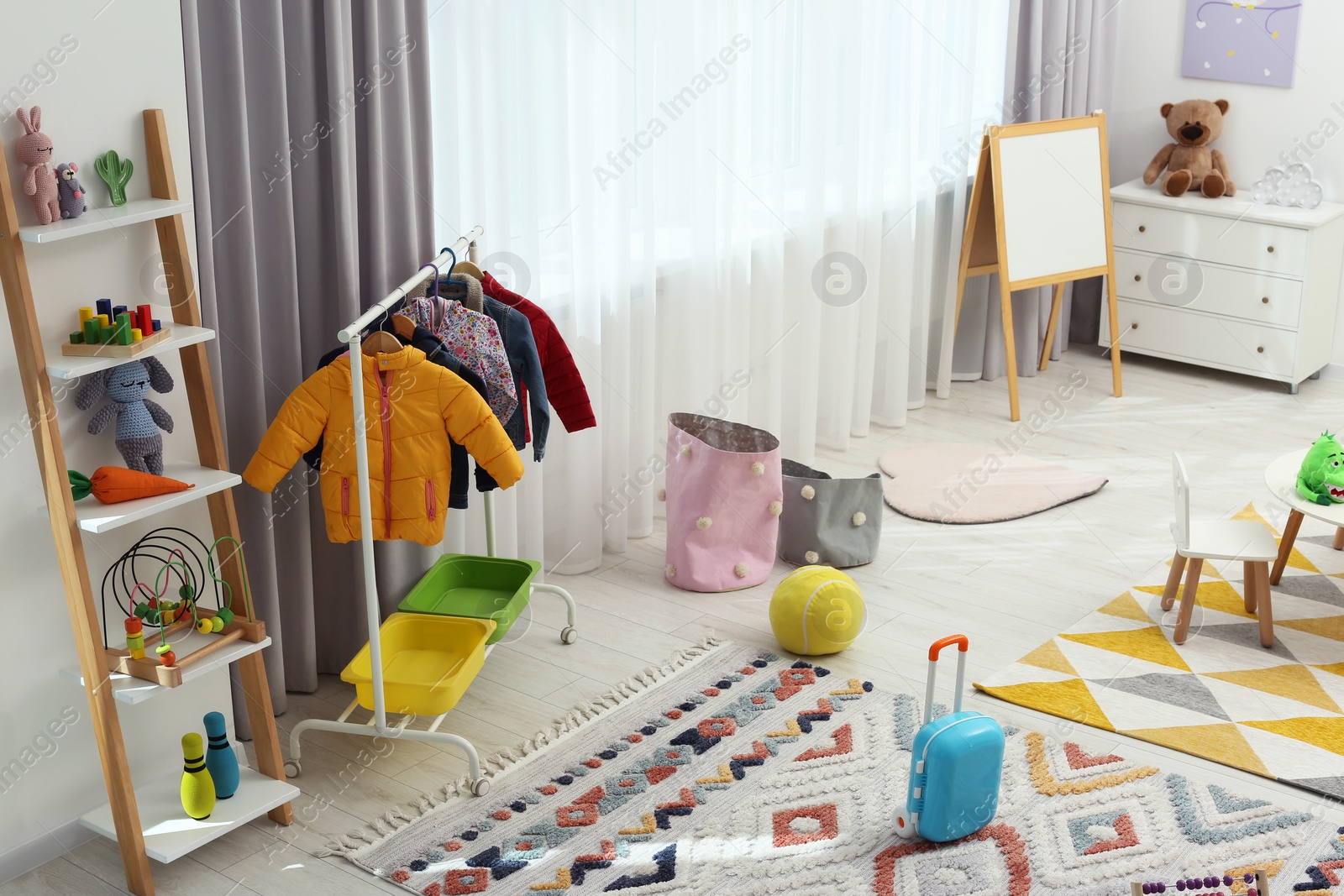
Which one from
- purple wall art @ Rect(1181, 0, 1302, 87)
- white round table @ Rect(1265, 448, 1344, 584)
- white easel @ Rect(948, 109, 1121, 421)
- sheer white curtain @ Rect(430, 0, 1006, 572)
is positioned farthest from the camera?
purple wall art @ Rect(1181, 0, 1302, 87)

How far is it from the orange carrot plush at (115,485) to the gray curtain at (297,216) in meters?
0.36

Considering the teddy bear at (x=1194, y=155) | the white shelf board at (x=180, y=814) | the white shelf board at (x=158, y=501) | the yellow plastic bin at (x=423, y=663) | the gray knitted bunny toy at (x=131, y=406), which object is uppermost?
the teddy bear at (x=1194, y=155)

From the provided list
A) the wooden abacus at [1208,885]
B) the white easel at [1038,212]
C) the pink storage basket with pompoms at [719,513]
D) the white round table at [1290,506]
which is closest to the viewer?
the wooden abacus at [1208,885]

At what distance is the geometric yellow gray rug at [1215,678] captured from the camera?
2828mm

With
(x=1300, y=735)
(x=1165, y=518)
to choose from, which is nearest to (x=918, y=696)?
(x=1300, y=735)

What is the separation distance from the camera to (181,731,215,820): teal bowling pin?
242cm

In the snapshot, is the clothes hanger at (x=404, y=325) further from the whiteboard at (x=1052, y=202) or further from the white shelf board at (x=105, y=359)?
the whiteboard at (x=1052, y=202)

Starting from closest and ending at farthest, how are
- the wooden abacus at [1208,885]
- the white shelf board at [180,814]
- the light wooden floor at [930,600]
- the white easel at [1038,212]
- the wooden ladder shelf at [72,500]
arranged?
the wooden abacus at [1208,885]
the wooden ladder shelf at [72,500]
the white shelf board at [180,814]
the light wooden floor at [930,600]
the white easel at [1038,212]

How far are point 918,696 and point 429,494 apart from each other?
1190 mm

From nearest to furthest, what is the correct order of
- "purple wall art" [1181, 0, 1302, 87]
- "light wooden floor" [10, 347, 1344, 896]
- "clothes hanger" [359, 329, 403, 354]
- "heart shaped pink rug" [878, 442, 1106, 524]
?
1. "light wooden floor" [10, 347, 1344, 896]
2. "clothes hanger" [359, 329, 403, 354]
3. "heart shaped pink rug" [878, 442, 1106, 524]
4. "purple wall art" [1181, 0, 1302, 87]

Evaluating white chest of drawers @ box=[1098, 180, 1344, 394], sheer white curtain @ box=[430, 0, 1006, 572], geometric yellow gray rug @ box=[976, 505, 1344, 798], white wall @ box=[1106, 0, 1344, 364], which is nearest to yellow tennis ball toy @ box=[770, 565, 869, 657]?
geometric yellow gray rug @ box=[976, 505, 1344, 798]

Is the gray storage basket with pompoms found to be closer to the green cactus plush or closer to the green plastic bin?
the green plastic bin

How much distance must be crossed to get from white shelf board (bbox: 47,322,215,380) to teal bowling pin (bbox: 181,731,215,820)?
683 millimetres

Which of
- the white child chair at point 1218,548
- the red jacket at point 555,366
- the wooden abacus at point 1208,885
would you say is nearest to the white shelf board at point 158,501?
the red jacket at point 555,366
